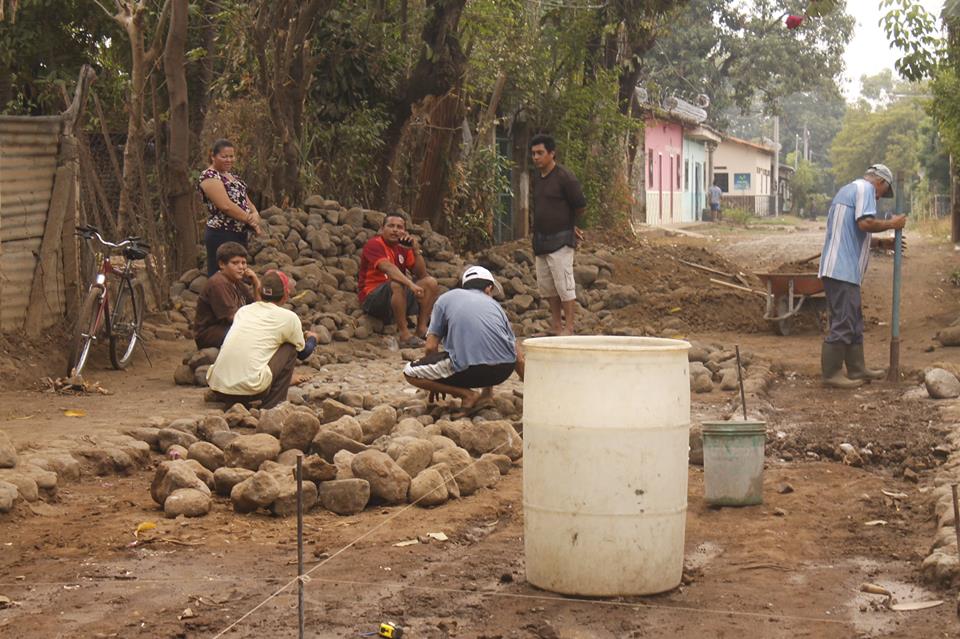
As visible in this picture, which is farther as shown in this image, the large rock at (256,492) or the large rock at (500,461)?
the large rock at (500,461)

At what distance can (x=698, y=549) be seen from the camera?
18.3 feet

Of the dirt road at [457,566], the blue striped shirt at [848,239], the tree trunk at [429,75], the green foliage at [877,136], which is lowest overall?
the dirt road at [457,566]

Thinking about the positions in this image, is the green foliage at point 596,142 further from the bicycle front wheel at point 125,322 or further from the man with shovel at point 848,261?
the bicycle front wheel at point 125,322

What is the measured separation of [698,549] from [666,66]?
39072 mm

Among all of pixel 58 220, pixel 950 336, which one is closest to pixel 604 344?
pixel 58 220

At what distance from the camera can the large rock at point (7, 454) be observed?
6.51 m

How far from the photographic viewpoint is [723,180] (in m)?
59.6

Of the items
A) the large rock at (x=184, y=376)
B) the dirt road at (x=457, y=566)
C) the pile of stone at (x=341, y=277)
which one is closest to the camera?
the dirt road at (x=457, y=566)

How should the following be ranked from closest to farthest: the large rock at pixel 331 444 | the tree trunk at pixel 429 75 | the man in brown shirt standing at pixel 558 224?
the large rock at pixel 331 444
the man in brown shirt standing at pixel 558 224
the tree trunk at pixel 429 75

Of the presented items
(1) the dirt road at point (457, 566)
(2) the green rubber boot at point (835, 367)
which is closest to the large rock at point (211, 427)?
(1) the dirt road at point (457, 566)

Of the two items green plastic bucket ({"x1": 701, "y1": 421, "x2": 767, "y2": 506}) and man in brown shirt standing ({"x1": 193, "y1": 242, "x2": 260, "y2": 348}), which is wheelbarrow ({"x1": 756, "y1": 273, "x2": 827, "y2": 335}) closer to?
man in brown shirt standing ({"x1": 193, "y1": 242, "x2": 260, "y2": 348})

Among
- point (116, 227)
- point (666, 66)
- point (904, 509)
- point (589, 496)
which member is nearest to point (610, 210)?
point (116, 227)

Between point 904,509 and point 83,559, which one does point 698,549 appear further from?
point 83,559

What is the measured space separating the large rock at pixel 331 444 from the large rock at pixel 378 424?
57 cm
